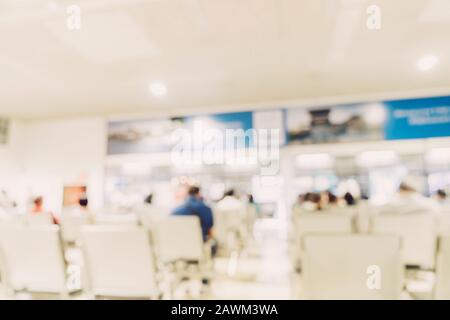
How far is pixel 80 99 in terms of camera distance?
637cm

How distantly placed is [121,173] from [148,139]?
0.94 meters

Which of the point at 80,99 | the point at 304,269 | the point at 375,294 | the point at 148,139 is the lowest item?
the point at 375,294

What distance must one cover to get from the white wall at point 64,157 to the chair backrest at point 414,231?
609 cm

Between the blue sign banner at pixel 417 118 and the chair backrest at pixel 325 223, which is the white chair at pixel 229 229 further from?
the blue sign banner at pixel 417 118

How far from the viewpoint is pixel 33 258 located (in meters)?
2.20

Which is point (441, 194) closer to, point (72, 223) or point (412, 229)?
point (412, 229)

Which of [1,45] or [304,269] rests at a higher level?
[1,45]

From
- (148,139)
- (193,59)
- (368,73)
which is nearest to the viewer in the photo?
(193,59)

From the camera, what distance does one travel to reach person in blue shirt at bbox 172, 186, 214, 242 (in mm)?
3482

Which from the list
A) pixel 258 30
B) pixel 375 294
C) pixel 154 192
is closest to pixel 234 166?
pixel 154 192

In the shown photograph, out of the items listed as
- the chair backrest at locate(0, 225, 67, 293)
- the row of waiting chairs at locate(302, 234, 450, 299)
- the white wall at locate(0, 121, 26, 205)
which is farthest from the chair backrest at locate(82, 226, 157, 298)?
the white wall at locate(0, 121, 26, 205)

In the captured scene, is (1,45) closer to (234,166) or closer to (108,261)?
(108,261)

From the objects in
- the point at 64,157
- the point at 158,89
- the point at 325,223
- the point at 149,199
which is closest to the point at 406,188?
the point at 325,223
